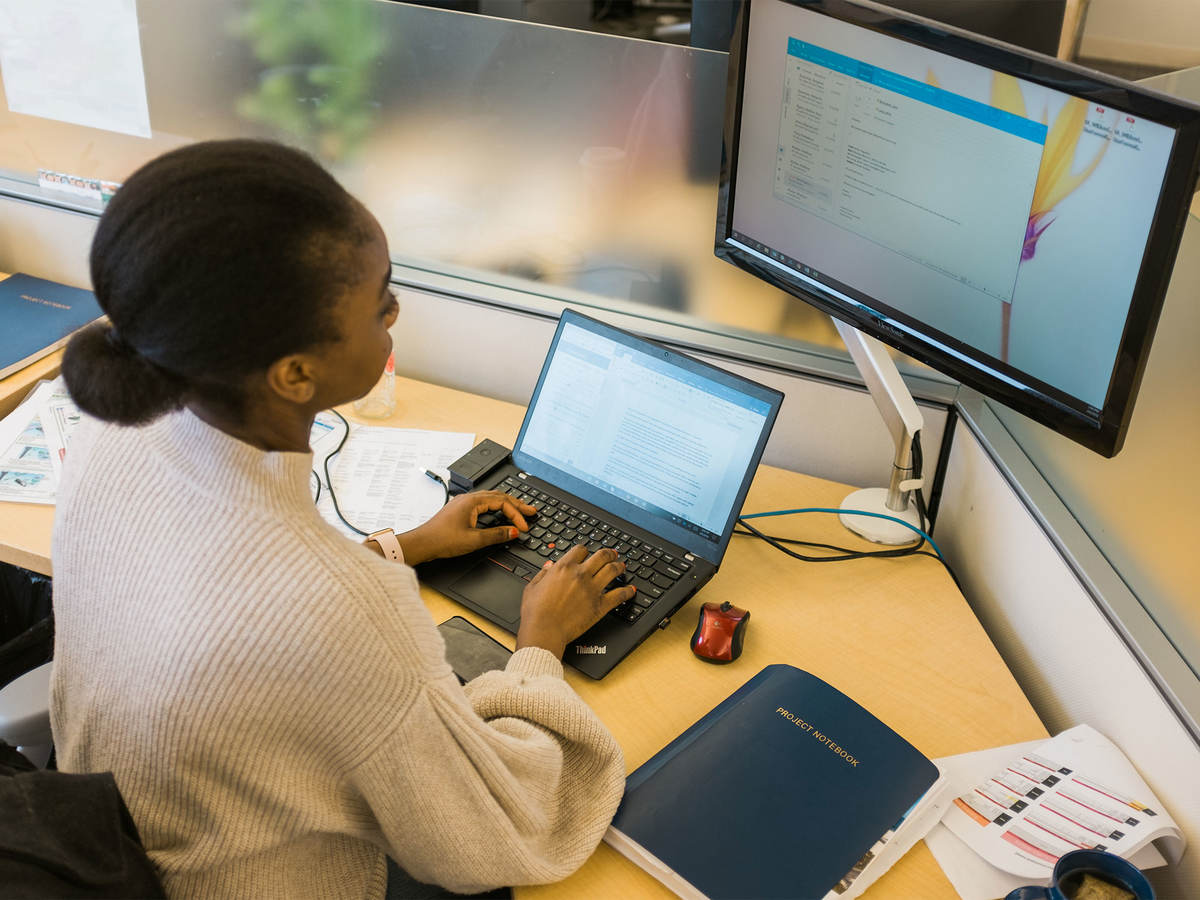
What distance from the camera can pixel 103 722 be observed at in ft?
2.71

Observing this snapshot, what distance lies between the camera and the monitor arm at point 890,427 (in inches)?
50.1

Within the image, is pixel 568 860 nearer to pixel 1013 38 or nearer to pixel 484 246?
pixel 484 246

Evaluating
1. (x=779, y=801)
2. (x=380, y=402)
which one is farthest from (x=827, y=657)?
(x=380, y=402)

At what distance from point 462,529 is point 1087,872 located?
731 millimetres

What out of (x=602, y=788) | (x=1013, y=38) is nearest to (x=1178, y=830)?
(x=602, y=788)

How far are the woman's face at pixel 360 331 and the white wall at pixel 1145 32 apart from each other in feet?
4.02

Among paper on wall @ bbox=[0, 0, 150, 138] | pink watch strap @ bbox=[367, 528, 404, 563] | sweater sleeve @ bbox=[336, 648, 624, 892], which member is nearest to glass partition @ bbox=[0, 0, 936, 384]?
paper on wall @ bbox=[0, 0, 150, 138]

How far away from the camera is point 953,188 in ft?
3.34

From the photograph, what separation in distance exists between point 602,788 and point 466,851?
0.48 feet

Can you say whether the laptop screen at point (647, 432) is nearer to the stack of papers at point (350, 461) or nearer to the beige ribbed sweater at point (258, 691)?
the stack of papers at point (350, 461)

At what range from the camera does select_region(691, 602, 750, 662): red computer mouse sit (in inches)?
44.6

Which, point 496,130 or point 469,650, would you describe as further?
point 496,130

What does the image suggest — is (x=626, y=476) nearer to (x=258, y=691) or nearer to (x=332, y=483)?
(x=332, y=483)

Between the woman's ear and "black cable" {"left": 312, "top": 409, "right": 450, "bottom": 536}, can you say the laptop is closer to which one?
"black cable" {"left": 312, "top": 409, "right": 450, "bottom": 536}
